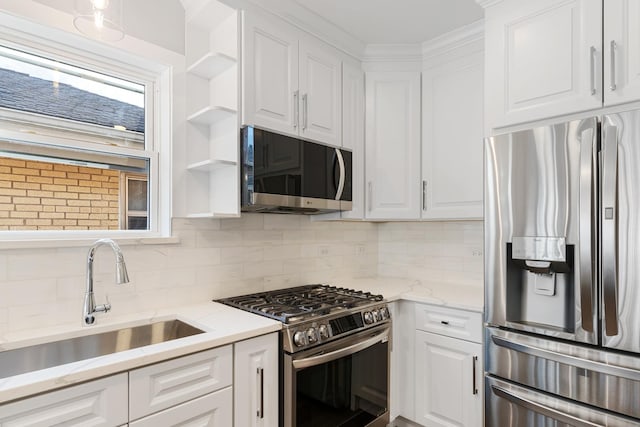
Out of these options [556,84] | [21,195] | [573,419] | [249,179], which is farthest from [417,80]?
[21,195]

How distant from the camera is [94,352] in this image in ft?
5.28

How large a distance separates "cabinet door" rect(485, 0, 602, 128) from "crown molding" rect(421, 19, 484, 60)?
16.8 inches

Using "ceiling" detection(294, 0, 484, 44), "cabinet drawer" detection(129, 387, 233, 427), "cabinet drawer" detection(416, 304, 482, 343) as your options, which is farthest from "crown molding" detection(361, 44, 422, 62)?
"cabinet drawer" detection(129, 387, 233, 427)

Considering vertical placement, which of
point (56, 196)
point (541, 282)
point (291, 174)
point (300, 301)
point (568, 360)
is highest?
point (291, 174)

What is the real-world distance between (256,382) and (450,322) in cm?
117

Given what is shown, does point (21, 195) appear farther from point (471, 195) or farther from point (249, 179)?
point (471, 195)

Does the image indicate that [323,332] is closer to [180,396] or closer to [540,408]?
[180,396]

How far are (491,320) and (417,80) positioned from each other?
5.50 ft

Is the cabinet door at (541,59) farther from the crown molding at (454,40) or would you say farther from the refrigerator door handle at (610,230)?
the crown molding at (454,40)

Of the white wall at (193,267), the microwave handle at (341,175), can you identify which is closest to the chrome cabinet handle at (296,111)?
the microwave handle at (341,175)

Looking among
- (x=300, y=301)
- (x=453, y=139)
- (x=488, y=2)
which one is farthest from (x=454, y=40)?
(x=300, y=301)

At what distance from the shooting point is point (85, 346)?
5.20 ft

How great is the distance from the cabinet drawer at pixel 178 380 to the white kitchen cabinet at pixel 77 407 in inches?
1.6

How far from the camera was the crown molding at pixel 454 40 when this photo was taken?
7.71 ft
